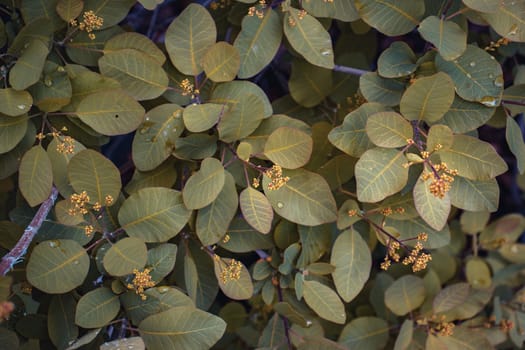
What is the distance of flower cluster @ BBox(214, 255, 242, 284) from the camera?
52.1 inches

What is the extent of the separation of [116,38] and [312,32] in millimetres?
518

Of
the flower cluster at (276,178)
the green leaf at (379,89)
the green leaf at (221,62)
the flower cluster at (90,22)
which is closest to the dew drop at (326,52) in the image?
the green leaf at (379,89)

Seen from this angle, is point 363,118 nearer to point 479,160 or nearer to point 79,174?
point 479,160

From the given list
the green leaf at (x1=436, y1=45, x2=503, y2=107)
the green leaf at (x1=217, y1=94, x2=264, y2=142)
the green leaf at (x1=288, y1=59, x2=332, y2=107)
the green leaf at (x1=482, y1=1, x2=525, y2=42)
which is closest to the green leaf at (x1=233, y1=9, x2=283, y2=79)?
the green leaf at (x1=217, y1=94, x2=264, y2=142)

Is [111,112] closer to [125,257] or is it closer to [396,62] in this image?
[125,257]

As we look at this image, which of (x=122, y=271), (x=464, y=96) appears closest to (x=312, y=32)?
(x=464, y=96)

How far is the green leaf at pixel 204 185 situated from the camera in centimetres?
122

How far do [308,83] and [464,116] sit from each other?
48 cm

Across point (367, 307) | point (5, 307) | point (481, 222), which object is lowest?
point (367, 307)

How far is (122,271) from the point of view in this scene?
1188 millimetres

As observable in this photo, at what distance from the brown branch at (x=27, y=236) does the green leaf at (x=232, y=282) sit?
438mm

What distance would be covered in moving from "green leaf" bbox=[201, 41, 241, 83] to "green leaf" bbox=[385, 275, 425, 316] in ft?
2.79

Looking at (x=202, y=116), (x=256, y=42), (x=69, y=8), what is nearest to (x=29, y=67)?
(x=69, y=8)

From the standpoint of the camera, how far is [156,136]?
4.30 feet
